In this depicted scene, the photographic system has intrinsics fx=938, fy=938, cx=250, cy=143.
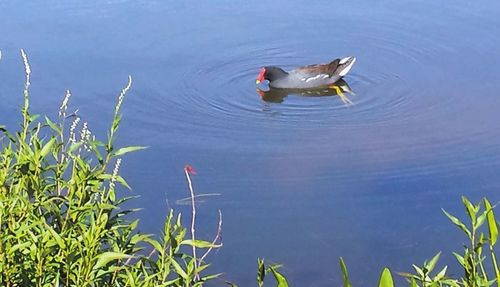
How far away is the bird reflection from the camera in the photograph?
810 cm

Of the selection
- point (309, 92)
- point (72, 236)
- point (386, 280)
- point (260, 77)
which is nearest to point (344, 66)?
point (309, 92)

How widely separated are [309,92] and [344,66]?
0.39m

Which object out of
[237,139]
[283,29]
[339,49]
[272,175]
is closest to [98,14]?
[283,29]

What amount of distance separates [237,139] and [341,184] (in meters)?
1.06

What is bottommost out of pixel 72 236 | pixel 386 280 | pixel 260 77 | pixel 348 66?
pixel 260 77

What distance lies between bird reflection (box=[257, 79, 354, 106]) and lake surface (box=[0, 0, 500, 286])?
79 millimetres

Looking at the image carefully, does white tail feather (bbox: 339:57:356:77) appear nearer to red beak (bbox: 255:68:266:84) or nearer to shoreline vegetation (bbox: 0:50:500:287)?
red beak (bbox: 255:68:266:84)

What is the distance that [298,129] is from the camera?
23.3 ft

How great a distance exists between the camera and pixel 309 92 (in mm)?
8297

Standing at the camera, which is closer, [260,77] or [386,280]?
[386,280]

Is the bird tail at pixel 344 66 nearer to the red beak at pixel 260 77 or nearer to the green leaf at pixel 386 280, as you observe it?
the red beak at pixel 260 77

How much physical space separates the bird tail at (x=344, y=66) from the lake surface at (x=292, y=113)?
12 centimetres

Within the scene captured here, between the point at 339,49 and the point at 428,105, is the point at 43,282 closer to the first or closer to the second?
the point at 428,105

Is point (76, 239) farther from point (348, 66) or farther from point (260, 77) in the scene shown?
point (348, 66)
